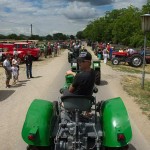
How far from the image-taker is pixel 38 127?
18.3ft

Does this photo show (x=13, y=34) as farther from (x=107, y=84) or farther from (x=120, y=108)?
(x=120, y=108)

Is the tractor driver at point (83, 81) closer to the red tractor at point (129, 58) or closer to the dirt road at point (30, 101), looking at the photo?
the dirt road at point (30, 101)

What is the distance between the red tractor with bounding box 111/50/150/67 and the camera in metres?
27.6

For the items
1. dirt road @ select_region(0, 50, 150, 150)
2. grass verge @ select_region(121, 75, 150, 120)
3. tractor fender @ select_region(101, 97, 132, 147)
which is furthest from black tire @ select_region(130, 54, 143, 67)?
tractor fender @ select_region(101, 97, 132, 147)

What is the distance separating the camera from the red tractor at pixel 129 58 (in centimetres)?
2761

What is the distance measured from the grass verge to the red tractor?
879cm

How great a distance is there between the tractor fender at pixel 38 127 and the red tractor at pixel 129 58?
22.1m

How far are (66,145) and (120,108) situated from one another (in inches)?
48.7

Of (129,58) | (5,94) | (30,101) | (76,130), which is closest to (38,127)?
(76,130)

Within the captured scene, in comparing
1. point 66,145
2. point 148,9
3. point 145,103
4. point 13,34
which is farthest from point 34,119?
point 13,34

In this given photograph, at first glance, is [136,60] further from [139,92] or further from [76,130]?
[76,130]

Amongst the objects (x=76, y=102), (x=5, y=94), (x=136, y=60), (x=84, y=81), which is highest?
(x=84, y=81)

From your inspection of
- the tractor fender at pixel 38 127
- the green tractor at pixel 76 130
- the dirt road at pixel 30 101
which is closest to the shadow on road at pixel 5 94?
the dirt road at pixel 30 101

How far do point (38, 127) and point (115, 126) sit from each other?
4.05 feet
